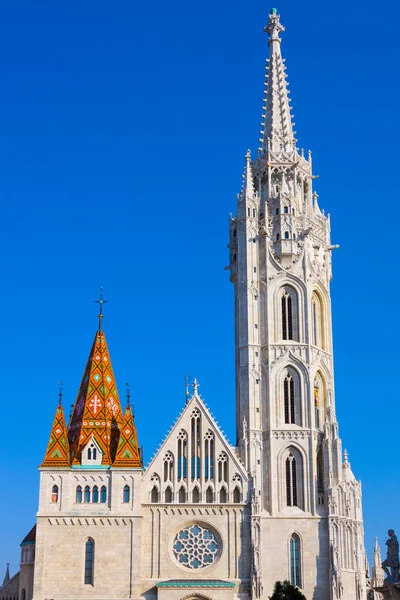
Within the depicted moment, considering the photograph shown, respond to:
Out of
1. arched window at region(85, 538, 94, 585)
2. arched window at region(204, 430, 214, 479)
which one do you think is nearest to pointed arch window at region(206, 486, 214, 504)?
arched window at region(204, 430, 214, 479)

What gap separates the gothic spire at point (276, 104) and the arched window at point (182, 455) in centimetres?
2287

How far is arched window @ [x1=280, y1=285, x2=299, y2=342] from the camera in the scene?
Answer: 64688 millimetres

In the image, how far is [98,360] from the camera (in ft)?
213

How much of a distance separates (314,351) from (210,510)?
42.6 feet

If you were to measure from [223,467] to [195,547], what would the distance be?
5.26 meters

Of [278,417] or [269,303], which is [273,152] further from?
[278,417]

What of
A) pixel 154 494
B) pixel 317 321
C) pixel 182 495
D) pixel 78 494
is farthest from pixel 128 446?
pixel 317 321

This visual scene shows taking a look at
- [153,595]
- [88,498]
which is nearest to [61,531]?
[88,498]

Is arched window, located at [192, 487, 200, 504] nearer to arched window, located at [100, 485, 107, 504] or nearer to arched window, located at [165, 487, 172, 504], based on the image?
arched window, located at [165, 487, 172, 504]

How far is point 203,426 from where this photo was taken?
61.4 metres

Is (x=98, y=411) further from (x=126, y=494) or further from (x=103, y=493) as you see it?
(x=126, y=494)

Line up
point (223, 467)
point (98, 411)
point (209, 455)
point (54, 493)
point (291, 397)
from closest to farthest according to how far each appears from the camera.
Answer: point (54, 493)
point (223, 467)
point (209, 455)
point (98, 411)
point (291, 397)

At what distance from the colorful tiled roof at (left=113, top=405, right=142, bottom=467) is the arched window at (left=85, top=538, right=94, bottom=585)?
16.5 feet

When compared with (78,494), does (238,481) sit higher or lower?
higher
